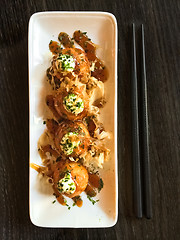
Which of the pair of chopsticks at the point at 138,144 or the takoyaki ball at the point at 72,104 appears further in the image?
the pair of chopsticks at the point at 138,144

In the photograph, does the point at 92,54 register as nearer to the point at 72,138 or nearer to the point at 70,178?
the point at 72,138

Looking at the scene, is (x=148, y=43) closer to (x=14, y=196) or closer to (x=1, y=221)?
(x=14, y=196)

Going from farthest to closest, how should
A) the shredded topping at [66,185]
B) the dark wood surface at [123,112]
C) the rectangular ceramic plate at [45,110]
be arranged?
the dark wood surface at [123,112] < the rectangular ceramic plate at [45,110] < the shredded topping at [66,185]

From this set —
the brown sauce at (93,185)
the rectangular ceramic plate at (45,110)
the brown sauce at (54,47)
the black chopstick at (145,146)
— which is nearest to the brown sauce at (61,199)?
the rectangular ceramic plate at (45,110)

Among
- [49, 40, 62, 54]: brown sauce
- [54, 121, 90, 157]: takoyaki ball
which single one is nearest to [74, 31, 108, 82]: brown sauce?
[49, 40, 62, 54]: brown sauce

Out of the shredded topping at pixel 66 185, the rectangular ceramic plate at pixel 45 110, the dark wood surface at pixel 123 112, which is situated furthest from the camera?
the dark wood surface at pixel 123 112

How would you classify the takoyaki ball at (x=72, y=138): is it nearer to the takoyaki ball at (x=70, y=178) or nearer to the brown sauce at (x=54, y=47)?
the takoyaki ball at (x=70, y=178)
